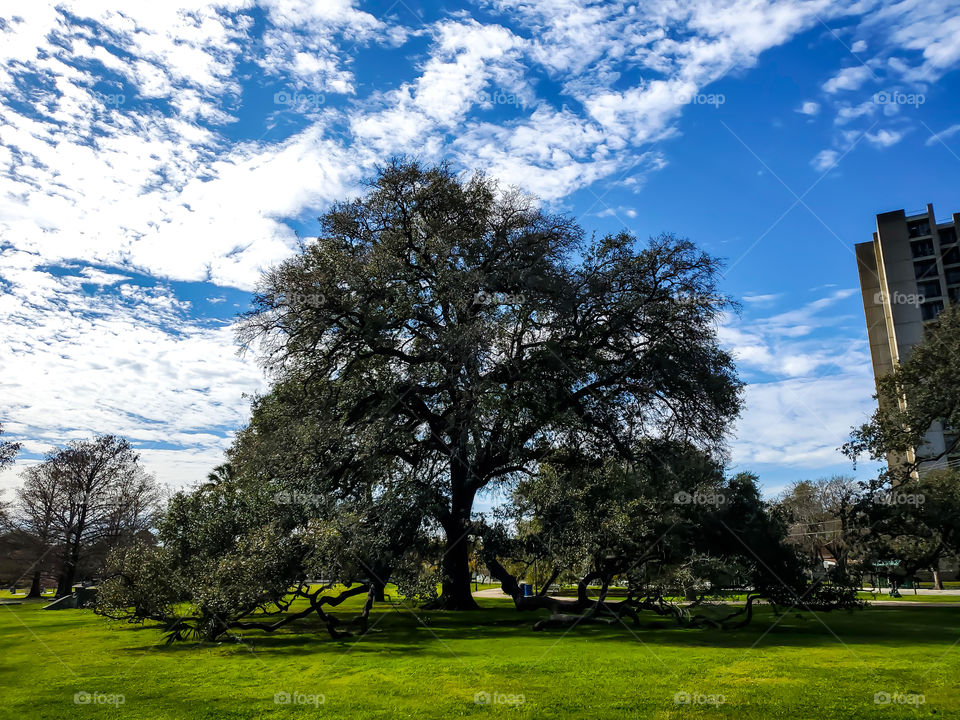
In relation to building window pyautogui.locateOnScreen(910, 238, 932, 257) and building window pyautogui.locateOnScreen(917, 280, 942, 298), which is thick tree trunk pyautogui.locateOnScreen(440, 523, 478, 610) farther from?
building window pyautogui.locateOnScreen(910, 238, 932, 257)

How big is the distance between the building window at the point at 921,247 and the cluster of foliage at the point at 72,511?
4105 inches

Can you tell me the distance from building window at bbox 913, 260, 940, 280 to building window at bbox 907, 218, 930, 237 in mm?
4810

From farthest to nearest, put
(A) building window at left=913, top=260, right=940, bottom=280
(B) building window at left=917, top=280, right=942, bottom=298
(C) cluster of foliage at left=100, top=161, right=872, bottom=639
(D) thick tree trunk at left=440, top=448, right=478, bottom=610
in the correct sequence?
(A) building window at left=913, top=260, right=940, bottom=280, (B) building window at left=917, top=280, right=942, bottom=298, (D) thick tree trunk at left=440, top=448, right=478, bottom=610, (C) cluster of foliage at left=100, top=161, right=872, bottom=639

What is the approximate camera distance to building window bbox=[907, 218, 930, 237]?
97438mm

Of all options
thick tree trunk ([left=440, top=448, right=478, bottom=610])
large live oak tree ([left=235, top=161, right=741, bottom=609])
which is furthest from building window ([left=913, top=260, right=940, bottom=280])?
thick tree trunk ([left=440, top=448, right=478, bottom=610])

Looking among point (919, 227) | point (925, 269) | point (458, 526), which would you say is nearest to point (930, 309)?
point (925, 269)

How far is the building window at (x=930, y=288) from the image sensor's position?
311ft

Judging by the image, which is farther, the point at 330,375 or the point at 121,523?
the point at 121,523

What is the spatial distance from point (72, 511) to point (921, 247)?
112 meters

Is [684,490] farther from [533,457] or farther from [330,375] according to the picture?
[330,375]

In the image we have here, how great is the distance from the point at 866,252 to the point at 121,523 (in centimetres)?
10659

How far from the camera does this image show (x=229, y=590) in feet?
62.3

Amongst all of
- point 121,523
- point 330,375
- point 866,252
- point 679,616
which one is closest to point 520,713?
point 679,616

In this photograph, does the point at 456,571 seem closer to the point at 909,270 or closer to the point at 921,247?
the point at 909,270
